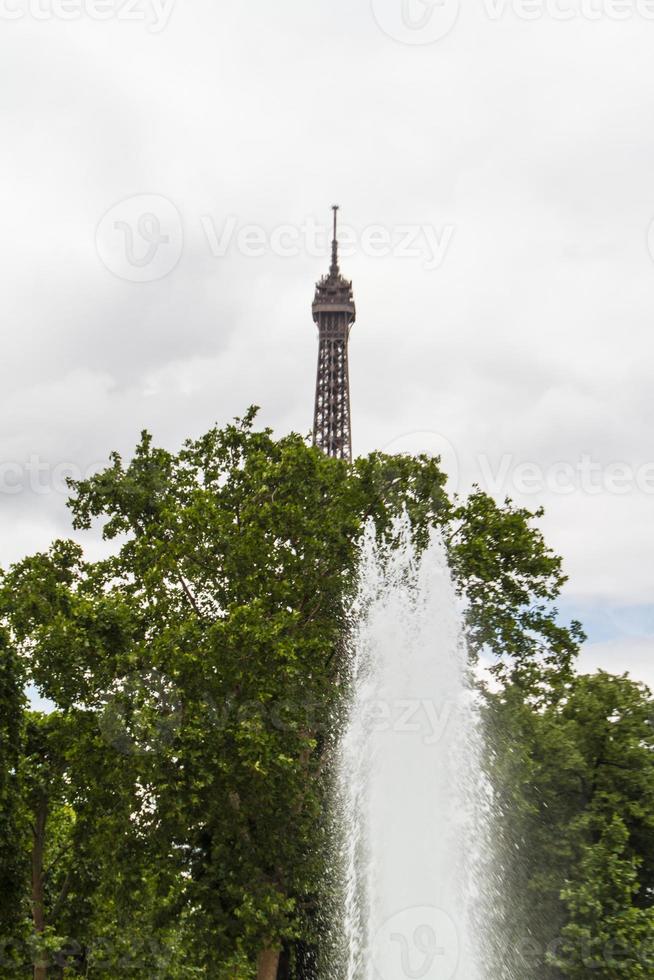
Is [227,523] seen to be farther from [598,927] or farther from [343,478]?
[598,927]

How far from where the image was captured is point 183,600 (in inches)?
919

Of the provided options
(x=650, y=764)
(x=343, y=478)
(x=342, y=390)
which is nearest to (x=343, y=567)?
(x=343, y=478)

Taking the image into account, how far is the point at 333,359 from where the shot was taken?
2886 inches

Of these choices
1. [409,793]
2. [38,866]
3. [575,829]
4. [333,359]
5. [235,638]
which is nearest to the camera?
[409,793]

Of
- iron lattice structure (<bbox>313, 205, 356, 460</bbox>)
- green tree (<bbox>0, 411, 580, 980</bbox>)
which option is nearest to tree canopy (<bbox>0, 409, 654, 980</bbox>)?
green tree (<bbox>0, 411, 580, 980</bbox>)

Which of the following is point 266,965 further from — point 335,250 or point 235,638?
point 335,250

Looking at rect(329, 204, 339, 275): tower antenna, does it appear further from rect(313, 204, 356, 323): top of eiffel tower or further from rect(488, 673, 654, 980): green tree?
rect(488, 673, 654, 980): green tree

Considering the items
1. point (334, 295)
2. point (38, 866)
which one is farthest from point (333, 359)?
point (38, 866)

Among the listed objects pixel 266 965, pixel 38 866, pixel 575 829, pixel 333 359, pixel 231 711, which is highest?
pixel 333 359

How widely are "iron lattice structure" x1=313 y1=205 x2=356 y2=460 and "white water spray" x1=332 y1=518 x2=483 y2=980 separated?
50.1m

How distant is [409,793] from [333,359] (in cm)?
5815

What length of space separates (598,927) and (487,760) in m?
4.97

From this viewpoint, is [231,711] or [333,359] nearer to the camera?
[231,711]

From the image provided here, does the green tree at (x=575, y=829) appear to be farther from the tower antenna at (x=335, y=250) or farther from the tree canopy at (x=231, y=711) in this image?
the tower antenna at (x=335, y=250)
